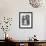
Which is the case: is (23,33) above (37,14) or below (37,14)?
below

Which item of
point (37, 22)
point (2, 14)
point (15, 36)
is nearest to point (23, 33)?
point (15, 36)

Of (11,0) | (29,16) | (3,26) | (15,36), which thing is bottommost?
(15,36)

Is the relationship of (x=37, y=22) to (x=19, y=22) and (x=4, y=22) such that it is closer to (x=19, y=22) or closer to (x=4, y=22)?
(x=19, y=22)

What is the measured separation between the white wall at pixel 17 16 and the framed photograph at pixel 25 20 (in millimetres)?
99

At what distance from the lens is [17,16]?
436 centimetres

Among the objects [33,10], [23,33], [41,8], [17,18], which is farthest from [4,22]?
[41,8]

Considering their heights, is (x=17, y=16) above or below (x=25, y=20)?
above

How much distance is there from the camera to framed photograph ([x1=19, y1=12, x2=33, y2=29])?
4363mm

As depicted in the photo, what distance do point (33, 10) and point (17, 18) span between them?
0.59 metres

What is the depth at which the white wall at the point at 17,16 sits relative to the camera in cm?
434

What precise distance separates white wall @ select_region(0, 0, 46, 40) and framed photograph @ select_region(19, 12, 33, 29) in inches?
3.9

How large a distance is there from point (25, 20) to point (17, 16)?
11.6 inches

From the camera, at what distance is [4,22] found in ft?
14.2

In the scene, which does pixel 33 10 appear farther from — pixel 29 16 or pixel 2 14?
pixel 2 14
